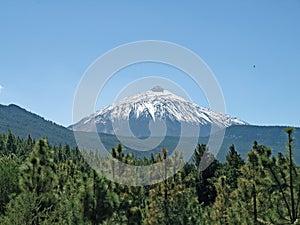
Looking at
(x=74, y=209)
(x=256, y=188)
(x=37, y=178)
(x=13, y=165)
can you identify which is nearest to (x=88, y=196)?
(x=74, y=209)

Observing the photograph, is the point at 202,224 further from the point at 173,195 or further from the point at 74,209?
the point at 74,209

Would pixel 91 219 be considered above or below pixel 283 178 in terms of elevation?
below

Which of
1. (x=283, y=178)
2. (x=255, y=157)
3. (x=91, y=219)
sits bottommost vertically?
(x=91, y=219)

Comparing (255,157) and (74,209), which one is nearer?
(255,157)

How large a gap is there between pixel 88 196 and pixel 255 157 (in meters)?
7.29

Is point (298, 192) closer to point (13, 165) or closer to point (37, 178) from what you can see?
point (37, 178)

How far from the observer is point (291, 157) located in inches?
553

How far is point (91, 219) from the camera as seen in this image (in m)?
20.9

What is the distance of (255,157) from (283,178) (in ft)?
15.6

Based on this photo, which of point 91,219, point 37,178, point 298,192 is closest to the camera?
point 298,192

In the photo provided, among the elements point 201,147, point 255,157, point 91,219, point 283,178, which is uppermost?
point 201,147

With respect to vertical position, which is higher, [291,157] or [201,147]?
[201,147]

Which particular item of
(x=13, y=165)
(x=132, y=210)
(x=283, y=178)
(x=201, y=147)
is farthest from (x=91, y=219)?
(x=201, y=147)

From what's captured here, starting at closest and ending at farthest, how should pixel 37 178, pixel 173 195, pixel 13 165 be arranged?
pixel 37 178 < pixel 173 195 < pixel 13 165
